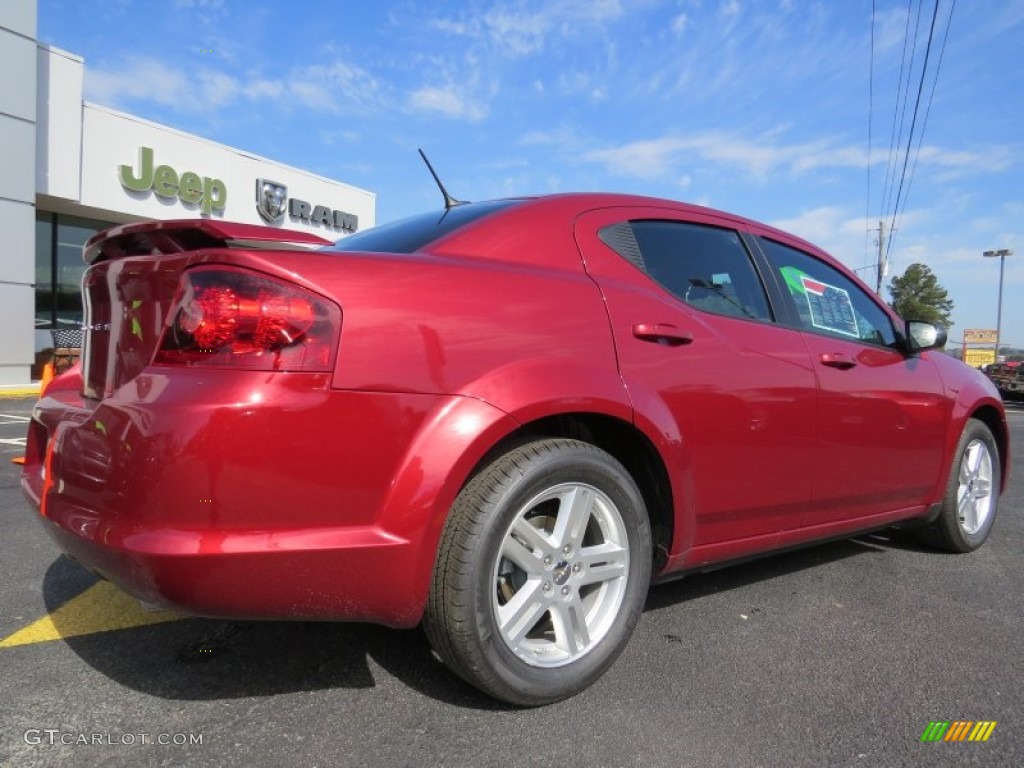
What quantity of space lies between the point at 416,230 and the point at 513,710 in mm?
1632

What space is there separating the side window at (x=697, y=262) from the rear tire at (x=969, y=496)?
175 centimetres

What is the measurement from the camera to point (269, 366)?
1.75 m

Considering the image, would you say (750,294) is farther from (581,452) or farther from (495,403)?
(495,403)

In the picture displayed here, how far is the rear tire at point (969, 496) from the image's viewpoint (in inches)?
152

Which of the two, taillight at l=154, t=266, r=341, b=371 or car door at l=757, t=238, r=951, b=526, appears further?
car door at l=757, t=238, r=951, b=526

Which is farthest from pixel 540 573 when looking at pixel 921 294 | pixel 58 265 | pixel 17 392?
pixel 921 294

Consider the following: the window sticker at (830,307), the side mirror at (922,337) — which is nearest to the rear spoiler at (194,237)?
the window sticker at (830,307)

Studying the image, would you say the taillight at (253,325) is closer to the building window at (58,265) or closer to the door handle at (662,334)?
the door handle at (662,334)

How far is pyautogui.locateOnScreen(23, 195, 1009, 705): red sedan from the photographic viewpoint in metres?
1.74

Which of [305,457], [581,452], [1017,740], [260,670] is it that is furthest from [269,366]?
[1017,740]

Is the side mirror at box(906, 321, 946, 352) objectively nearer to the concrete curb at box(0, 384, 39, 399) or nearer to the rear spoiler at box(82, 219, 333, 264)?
the rear spoiler at box(82, 219, 333, 264)

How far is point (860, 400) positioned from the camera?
3127 millimetres

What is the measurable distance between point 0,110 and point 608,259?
1459cm

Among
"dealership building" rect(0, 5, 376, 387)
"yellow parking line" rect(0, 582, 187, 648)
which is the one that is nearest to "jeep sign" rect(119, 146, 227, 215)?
"dealership building" rect(0, 5, 376, 387)
